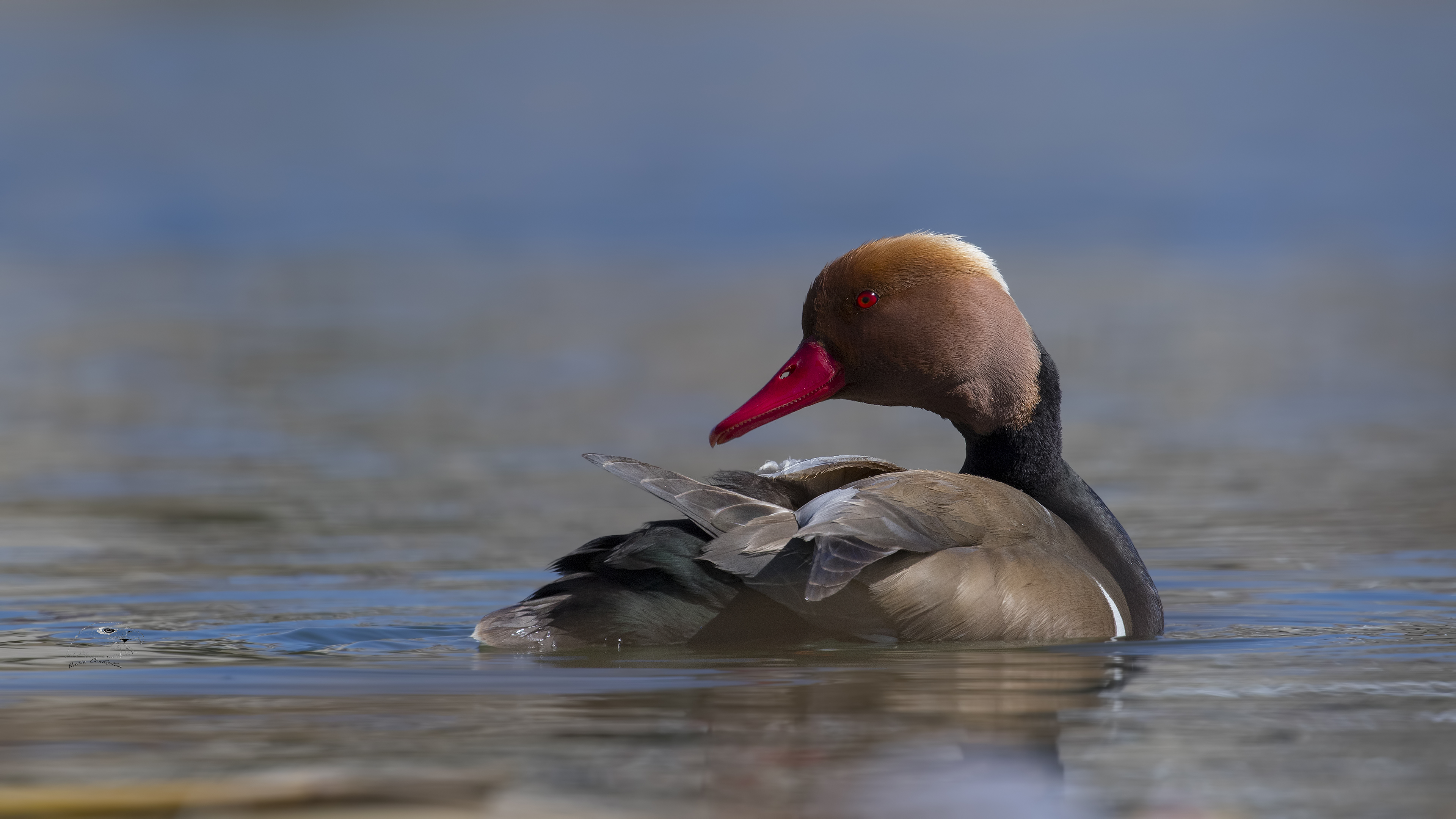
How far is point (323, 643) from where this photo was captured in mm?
5879

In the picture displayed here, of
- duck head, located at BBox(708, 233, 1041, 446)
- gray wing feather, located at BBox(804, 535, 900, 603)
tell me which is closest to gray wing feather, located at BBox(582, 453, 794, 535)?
gray wing feather, located at BBox(804, 535, 900, 603)

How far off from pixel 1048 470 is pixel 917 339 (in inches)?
23.8

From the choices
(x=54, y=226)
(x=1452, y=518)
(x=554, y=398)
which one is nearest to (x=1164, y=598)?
Result: (x=1452, y=518)

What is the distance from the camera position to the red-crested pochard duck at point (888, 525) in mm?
5195

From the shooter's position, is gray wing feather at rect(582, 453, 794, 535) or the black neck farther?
Result: the black neck

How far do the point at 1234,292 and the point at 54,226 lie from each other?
658 inches

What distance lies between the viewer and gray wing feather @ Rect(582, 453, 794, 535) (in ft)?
17.2

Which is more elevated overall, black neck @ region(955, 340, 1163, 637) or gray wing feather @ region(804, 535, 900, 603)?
black neck @ region(955, 340, 1163, 637)

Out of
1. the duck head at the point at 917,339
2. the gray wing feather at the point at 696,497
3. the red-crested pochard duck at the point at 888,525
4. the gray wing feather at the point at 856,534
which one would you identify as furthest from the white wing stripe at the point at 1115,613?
the gray wing feather at the point at 696,497

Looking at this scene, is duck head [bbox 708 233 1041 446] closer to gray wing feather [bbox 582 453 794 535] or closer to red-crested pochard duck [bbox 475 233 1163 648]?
red-crested pochard duck [bbox 475 233 1163 648]

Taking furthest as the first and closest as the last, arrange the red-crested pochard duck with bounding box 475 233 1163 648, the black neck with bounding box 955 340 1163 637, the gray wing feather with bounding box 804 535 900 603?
the black neck with bounding box 955 340 1163 637 → the red-crested pochard duck with bounding box 475 233 1163 648 → the gray wing feather with bounding box 804 535 900 603

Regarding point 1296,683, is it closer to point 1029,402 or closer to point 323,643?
point 1029,402

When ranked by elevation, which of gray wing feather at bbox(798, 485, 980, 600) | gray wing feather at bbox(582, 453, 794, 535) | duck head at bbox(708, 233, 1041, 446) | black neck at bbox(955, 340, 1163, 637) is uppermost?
duck head at bbox(708, 233, 1041, 446)

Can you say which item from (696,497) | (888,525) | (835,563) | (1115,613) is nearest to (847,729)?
(835,563)
